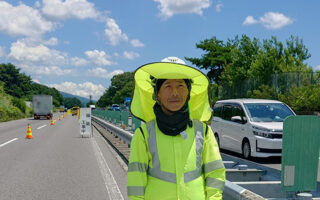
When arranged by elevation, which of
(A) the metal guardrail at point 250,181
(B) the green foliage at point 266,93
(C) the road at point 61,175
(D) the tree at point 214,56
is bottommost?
(C) the road at point 61,175

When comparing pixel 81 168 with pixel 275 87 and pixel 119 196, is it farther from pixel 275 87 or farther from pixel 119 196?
pixel 275 87

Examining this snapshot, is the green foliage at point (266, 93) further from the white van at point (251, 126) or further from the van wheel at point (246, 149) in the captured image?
the van wheel at point (246, 149)

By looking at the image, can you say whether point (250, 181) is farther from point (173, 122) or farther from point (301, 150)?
point (173, 122)

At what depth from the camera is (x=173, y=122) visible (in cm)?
Result: 241

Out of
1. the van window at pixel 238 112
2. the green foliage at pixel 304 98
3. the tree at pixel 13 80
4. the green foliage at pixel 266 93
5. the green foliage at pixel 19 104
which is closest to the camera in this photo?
the van window at pixel 238 112

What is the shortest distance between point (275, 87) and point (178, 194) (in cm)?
2770

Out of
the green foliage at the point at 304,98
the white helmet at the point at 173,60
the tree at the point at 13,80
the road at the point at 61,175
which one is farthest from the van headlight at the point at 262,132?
the tree at the point at 13,80

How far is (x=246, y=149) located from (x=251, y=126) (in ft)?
2.32

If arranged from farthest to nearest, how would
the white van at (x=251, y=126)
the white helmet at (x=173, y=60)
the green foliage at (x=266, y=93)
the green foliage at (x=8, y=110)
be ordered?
the green foliage at (x=8, y=110) < the green foliage at (x=266, y=93) < the white van at (x=251, y=126) < the white helmet at (x=173, y=60)

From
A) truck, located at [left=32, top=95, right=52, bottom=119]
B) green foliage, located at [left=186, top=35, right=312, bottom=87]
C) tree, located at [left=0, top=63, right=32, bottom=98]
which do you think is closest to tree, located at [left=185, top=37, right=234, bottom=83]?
green foliage, located at [left=186, top=35, right=312, bottom=87]

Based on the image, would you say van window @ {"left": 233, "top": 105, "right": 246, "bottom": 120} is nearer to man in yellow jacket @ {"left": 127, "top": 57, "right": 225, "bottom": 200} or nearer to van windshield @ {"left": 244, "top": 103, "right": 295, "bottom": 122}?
van windshield @ {"left": 244, "top": 103, "right": 295, "bottom": 122}

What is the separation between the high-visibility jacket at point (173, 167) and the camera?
2367 mm

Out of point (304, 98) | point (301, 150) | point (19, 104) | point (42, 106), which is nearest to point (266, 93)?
point (304, 98)

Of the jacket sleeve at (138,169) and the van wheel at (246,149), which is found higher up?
the jacket sleeve at (138,169)
